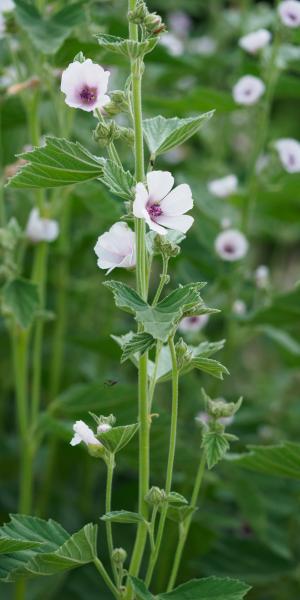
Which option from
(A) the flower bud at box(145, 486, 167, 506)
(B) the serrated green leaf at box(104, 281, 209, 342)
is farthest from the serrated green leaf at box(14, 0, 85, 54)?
(A) the flower bud at box(145, 486, 167, 506)

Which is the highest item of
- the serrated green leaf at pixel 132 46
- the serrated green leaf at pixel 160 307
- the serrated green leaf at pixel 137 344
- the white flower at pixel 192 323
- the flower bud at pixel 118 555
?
the serrated green leaf at pixel 132 46

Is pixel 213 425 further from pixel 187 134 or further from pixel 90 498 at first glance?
pixel 90 498

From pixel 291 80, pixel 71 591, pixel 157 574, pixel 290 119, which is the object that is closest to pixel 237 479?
pixel 157 574

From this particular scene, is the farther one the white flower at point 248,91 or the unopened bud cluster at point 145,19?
the white flower at point 248,91

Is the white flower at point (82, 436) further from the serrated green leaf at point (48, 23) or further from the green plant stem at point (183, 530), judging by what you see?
the serrated green leaf at point (48, 23)

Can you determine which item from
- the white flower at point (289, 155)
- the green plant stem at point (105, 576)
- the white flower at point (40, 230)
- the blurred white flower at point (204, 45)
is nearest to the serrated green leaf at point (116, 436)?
the green plant stem at point (105, 576)

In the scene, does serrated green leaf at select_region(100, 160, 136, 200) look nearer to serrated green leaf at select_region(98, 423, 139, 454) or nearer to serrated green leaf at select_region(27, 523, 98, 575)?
serrated green leaf at select_region(98, 423, 139, 454)
